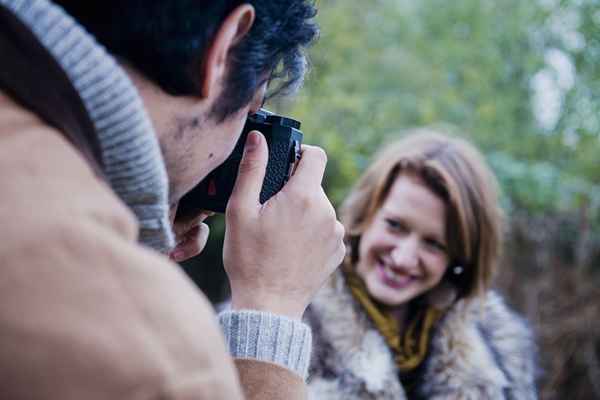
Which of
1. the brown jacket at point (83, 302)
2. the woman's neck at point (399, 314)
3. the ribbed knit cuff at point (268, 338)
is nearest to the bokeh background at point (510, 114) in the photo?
the woman's neck at point (399, 314)

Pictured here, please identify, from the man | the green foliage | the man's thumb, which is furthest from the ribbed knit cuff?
the green foliage

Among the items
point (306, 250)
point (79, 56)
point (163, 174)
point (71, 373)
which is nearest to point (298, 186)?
point (306, 250)

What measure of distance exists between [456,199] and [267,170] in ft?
4.55

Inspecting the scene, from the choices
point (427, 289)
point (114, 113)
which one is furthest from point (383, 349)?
point (114, 113)

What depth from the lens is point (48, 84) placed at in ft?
2.51

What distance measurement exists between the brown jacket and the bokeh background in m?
4.21

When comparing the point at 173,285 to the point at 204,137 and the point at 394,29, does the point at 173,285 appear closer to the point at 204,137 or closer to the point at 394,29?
the point at 204,137

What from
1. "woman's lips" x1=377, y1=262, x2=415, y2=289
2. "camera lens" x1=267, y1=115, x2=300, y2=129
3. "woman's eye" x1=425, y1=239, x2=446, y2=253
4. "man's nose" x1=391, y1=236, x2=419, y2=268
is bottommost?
"woman's lips" x1=377, y1=262, x2=415, y2=289

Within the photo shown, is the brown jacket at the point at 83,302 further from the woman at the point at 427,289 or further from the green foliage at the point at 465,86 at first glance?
the green foliage at the point at 465,86

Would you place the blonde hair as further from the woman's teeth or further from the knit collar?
the knit collar

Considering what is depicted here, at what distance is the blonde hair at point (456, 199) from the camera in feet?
8.50

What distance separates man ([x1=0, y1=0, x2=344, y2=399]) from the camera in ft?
2.00

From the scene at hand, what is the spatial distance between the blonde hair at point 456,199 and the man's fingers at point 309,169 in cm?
130

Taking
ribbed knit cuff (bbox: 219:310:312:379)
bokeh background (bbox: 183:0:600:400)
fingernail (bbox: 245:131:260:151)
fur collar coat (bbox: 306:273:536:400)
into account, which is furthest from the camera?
bokeh background (bbox: 183:0:600:400)
